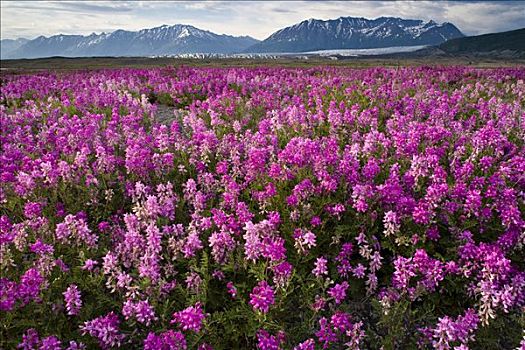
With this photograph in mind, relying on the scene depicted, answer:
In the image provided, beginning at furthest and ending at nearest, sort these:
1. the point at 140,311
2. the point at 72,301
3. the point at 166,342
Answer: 1. the point at 72,301
2. the point at 140,311
3. the point at 166,342

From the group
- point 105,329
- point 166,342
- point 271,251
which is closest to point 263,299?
point 271,251

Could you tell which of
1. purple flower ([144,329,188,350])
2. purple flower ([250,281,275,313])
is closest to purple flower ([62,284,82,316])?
purple flower ([144,329,188,350])

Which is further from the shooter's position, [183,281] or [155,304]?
[183,281]

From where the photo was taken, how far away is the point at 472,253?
14.0 feet

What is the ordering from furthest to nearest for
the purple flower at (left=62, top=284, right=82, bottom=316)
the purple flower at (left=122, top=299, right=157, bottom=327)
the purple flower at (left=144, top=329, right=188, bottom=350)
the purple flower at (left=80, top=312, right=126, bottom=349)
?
the purple flower at (left=62, top=284, right=82, bottom=316) → the purple flower at (left=122, top=299, right=157, bottom=327) → the purple flower at (left=80, top=312, right=126, bottom=349) → the purple flower at (left=144, top=329, right=188, bottom=350)

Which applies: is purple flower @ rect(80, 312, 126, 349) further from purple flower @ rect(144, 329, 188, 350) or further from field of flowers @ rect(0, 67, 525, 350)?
purple flower @ rect(144, 329, 188, 350)

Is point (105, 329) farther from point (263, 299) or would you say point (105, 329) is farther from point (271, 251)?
point (271, 251)

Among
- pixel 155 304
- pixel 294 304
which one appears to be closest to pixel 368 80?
pixel 294 304

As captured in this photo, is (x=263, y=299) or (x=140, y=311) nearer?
(x=263, y=299)

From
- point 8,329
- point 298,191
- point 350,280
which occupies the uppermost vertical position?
point 298,191

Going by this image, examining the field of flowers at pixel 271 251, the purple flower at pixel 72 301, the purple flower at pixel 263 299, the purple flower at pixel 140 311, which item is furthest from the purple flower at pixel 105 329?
the purple flower at pixel 263 299

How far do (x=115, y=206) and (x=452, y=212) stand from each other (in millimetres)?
5059

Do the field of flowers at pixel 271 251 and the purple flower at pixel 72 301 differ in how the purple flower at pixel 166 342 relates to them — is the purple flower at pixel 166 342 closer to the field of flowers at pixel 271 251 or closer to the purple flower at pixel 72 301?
the field of flowers at pixel 271 251

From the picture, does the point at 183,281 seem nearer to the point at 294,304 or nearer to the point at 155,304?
the point at 155,304
